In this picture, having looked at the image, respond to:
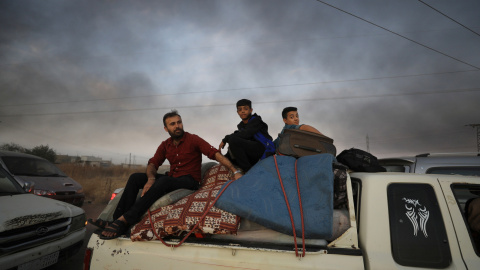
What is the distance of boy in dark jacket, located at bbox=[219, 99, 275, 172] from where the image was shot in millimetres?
3207

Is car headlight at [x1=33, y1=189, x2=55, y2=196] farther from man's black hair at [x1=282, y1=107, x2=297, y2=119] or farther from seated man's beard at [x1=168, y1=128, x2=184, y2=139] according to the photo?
man's black hair at [x1=282, y1=107, x2=297, y2=119]

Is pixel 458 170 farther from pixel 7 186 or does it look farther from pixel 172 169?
pixel 7 186

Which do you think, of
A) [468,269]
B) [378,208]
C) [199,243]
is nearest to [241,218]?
[199,243]

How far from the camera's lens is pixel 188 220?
189 centimetres

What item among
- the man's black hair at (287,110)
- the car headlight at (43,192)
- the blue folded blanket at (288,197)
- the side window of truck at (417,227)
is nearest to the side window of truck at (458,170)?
the man's black hair at (287,110)

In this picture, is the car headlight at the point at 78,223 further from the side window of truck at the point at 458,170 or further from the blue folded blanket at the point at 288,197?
the side window of truck at the point at 458,170

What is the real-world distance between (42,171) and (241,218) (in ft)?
26.5

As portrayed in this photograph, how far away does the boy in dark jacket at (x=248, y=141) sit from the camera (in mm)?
3207

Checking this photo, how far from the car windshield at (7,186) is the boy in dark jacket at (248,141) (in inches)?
131

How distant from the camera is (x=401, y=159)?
4180mm

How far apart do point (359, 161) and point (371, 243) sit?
3.34 ft

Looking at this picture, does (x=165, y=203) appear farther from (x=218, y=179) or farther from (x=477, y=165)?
(x=477, y=165)

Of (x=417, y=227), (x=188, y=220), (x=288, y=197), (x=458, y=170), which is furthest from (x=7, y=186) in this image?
(x=458, y=170)

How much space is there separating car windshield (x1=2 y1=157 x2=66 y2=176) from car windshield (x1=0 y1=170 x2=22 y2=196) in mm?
3259
